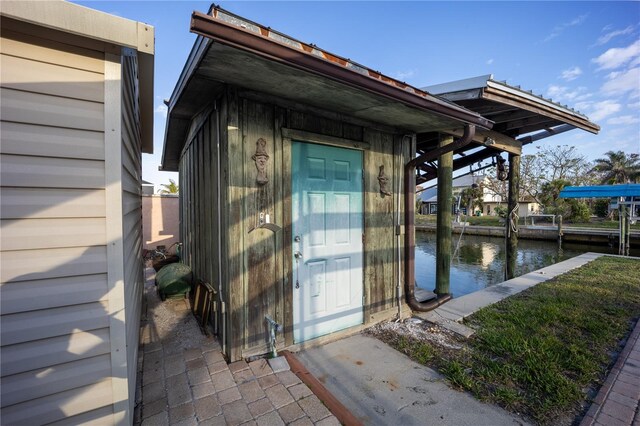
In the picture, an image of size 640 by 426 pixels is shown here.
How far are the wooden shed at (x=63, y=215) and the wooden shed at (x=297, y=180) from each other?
Result: 24.9 inches

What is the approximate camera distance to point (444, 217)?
411 cm

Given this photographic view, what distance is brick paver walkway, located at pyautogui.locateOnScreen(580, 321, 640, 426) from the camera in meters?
1.76

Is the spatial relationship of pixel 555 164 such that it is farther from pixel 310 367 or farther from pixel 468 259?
pixel 310 367

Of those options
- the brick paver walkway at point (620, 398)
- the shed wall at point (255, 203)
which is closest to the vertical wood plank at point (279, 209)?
the shed wall at point (255, 203)

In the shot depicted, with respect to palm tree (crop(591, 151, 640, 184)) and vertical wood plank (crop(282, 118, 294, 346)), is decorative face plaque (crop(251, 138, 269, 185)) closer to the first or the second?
vertical wood plank (crop(282, 118, 294, 346))

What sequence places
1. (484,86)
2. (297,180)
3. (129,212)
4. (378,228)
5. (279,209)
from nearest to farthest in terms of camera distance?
(129,212) → (279,209) → (297,180) → (378,228) → (484,86)

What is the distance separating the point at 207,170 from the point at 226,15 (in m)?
1.79

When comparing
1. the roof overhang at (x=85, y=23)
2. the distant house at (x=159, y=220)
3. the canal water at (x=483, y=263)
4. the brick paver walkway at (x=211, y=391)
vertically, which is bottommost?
the canal water at (x=483, y=263)

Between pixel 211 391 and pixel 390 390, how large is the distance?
4.48 ft

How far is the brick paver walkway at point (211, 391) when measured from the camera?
1735 mm

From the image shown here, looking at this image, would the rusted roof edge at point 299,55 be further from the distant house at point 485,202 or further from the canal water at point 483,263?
the distant house at point 485,202

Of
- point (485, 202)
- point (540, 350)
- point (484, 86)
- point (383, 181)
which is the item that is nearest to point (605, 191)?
point (484, 86)

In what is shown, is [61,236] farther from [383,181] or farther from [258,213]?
[383,181]

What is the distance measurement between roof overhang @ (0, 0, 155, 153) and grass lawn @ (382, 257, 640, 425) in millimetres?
3152
